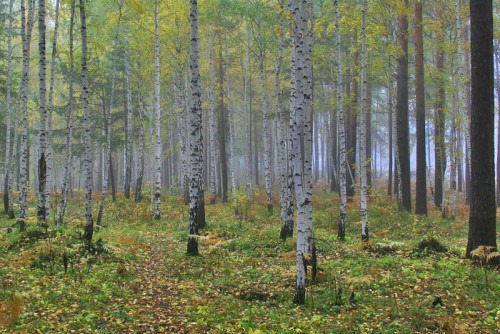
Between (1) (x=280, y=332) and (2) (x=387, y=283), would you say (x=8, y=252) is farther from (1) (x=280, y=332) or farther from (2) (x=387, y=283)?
(2) (x=387, y=283)

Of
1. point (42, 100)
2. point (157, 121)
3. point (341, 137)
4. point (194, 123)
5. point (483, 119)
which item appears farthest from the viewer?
point (157, 121)

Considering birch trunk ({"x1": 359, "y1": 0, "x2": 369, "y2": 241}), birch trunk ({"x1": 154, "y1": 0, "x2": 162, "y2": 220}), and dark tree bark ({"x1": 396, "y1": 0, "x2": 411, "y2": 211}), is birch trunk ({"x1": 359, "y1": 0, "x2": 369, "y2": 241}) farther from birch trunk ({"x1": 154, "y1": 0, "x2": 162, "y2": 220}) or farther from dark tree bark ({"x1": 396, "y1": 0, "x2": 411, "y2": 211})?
birch trunk ({"x1": 154, "y1": 0, "x2": 162, "y2": 220})

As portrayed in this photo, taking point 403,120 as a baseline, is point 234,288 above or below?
below

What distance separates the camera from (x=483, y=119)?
26.6 ft

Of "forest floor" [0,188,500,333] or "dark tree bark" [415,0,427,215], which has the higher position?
"dark tree bark" [415,0,427,215]

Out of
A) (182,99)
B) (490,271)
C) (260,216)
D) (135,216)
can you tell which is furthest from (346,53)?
(490,271)

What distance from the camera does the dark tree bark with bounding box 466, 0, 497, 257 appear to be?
26.3 ft

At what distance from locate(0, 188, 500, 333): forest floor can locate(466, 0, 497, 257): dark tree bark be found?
1032 mm

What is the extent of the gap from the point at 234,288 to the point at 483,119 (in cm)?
673

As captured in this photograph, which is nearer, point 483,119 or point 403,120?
point 483,119

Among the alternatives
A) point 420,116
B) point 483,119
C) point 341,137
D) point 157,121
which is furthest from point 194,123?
point 420,116

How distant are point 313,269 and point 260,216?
9.67m

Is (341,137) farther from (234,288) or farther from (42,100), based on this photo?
(42,100)

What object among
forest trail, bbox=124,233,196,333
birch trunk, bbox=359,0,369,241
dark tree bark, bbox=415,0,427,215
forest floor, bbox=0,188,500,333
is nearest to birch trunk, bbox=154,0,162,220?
forest floor, bbox=0,188,500,333
